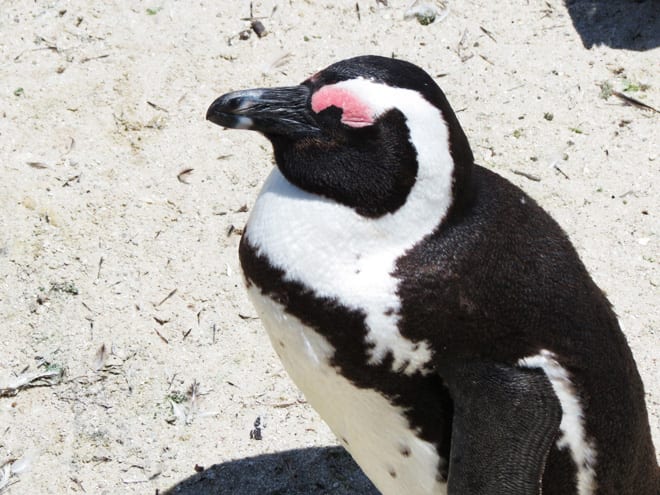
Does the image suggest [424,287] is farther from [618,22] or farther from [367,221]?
[618,22]

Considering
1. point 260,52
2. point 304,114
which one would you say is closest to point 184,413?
point 304,114

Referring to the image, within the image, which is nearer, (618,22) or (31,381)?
(31,381)

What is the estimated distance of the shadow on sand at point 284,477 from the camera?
2.78m

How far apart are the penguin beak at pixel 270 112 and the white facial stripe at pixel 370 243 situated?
109 mm

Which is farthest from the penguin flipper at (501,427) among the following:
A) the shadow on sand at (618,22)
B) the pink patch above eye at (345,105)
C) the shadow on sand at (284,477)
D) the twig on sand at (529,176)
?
the shadow on sand at (618,22)

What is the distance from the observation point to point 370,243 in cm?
186

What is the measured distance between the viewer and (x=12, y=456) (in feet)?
9.21

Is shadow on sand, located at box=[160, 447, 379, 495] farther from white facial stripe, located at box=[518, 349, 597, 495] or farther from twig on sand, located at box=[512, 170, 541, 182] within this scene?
twig on sand, located at box=[512, 170, 541, 182]

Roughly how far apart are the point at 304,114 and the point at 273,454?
4.20 feet

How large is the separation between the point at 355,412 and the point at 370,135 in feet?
1.94

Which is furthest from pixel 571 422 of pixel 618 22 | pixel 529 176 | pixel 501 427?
pixel 618 22

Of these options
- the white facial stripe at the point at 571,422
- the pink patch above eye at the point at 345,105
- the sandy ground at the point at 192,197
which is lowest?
the sandy ground at the point at 192,197

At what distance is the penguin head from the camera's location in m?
1.79

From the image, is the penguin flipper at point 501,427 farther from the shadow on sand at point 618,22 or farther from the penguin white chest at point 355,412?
the shadow on sand at point 618,22
